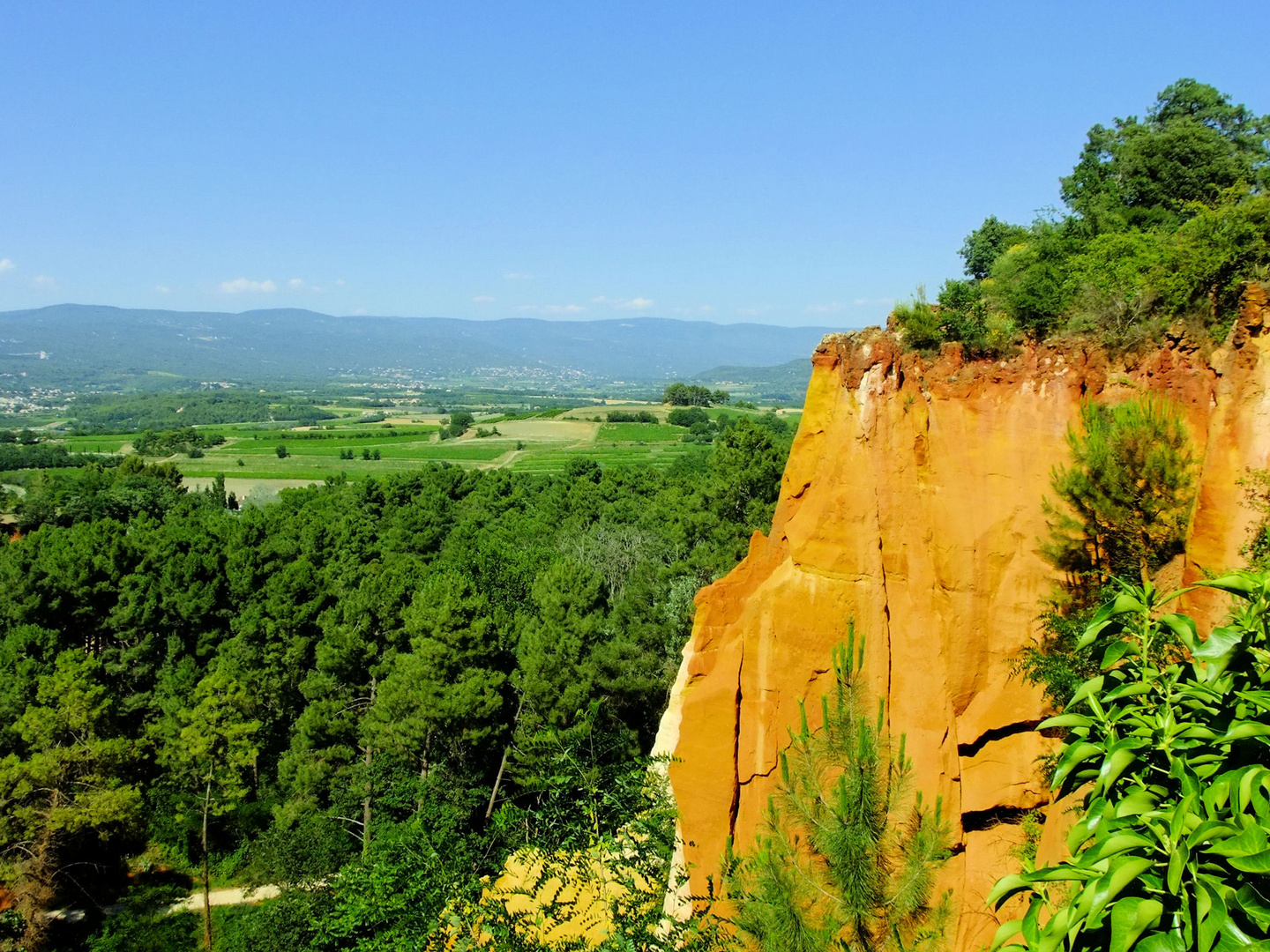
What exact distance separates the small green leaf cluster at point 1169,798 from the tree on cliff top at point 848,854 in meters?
7.95

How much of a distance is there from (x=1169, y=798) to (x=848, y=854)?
330 inches

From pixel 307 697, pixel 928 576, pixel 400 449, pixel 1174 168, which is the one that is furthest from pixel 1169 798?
pixel 400 449

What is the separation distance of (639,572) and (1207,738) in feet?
108

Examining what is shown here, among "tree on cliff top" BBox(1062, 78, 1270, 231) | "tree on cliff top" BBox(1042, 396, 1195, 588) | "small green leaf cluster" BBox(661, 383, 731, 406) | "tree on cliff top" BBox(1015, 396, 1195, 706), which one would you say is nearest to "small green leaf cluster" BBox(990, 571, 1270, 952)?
"tree on cliff top" BBox(1015, 396, 1195, 706)

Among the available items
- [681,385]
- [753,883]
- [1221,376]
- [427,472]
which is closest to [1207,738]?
[1221,376]

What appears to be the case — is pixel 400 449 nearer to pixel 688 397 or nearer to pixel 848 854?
pixel 688 397

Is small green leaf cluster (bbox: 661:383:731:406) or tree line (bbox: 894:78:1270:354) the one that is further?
small green leaf cluster (bbox: 661:383:731:406)

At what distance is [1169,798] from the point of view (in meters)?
3.13

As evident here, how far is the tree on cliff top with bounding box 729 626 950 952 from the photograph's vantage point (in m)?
10.5

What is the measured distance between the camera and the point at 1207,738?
3.04 meters

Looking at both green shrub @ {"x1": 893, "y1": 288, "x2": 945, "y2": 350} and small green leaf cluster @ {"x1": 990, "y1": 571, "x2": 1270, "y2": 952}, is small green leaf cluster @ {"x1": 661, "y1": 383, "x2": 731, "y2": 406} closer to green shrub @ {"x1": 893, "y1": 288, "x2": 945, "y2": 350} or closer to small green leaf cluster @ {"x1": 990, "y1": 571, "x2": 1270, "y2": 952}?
green shrub @ {"x1": 893, "y1": 288, "x2": 945, "y2": 350}

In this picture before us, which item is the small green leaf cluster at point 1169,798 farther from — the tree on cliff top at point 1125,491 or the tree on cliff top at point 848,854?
the tree on cliff top at point 848,854

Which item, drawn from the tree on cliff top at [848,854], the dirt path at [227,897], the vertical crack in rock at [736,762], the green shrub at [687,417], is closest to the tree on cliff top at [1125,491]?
the tree on cliff top at [848,854]

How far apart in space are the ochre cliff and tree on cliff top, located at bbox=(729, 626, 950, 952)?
51cm
